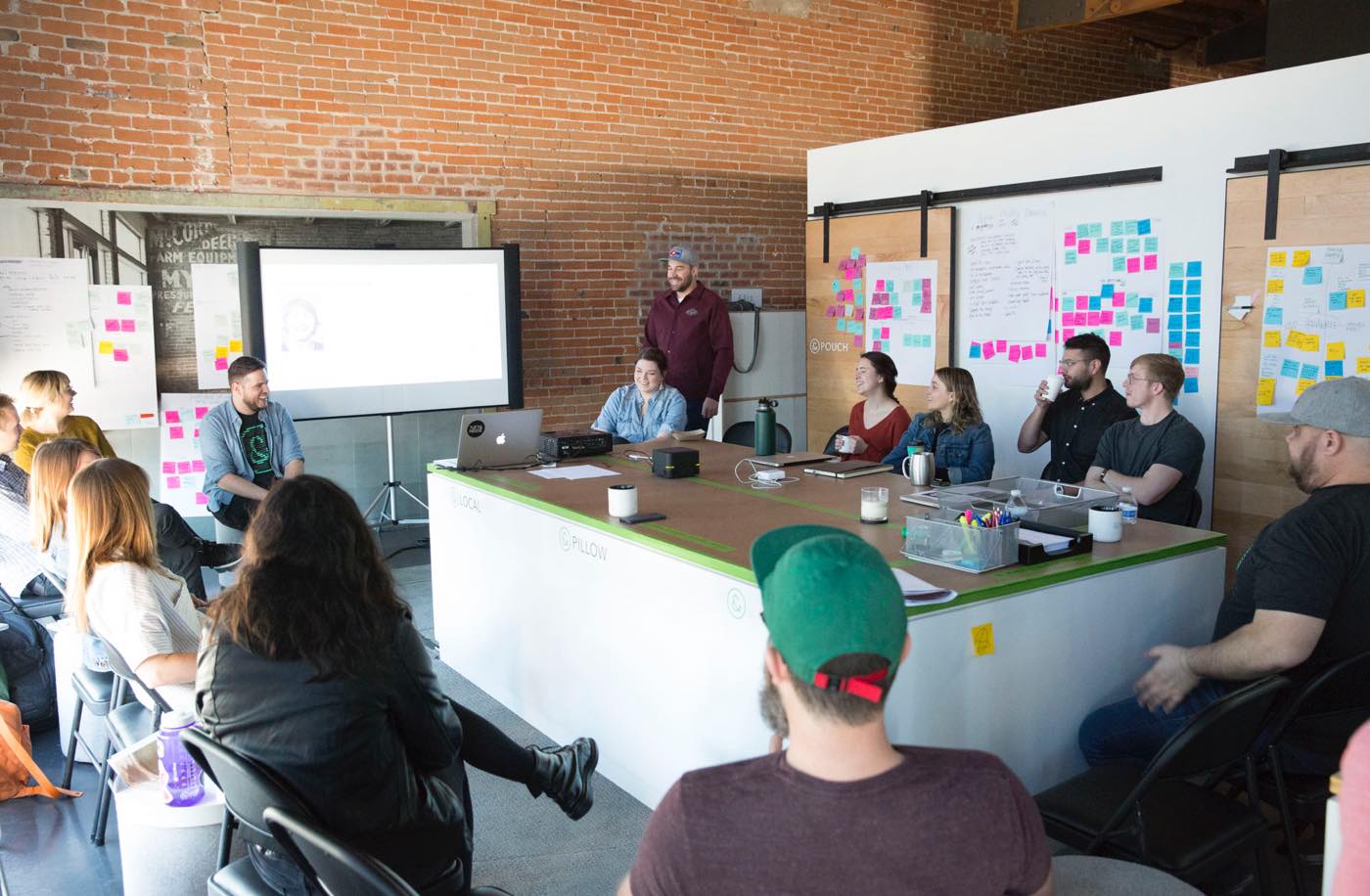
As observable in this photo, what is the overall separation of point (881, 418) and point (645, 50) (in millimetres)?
3527

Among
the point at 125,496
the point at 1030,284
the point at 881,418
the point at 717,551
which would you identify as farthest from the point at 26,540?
the point at 1030,284

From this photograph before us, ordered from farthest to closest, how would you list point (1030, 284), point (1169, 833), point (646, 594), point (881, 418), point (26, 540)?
1. point (1030, 284)
2. point (881, 418)
3. point (26, 540)
4. point (646, 594)
5. point (1169, 833)

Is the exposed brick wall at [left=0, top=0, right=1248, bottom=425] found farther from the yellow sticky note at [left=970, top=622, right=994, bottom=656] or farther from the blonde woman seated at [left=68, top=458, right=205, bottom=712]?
the yellow sticky note at [left=970, top=622, right=994, bottom=656]

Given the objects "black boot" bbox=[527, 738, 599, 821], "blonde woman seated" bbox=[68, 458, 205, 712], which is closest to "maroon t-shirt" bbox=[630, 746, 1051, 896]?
"black boot" bbox=[527, 738, 599, 821]

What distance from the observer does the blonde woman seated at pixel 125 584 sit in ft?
8.71

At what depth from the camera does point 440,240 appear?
7281mm

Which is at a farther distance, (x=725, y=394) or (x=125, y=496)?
(x=725, y=394)

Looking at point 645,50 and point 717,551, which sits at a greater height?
point 645,50

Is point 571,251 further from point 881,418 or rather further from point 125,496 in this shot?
point 125,496

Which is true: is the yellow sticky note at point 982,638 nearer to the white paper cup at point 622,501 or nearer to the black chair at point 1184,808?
the black chair at point 1184,808

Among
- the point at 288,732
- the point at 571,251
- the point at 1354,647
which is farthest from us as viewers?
the point at 571,251

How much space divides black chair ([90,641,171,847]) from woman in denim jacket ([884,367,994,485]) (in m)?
2.87

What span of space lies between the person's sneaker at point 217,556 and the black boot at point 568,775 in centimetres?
208

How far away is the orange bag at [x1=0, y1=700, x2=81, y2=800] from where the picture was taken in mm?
3297
